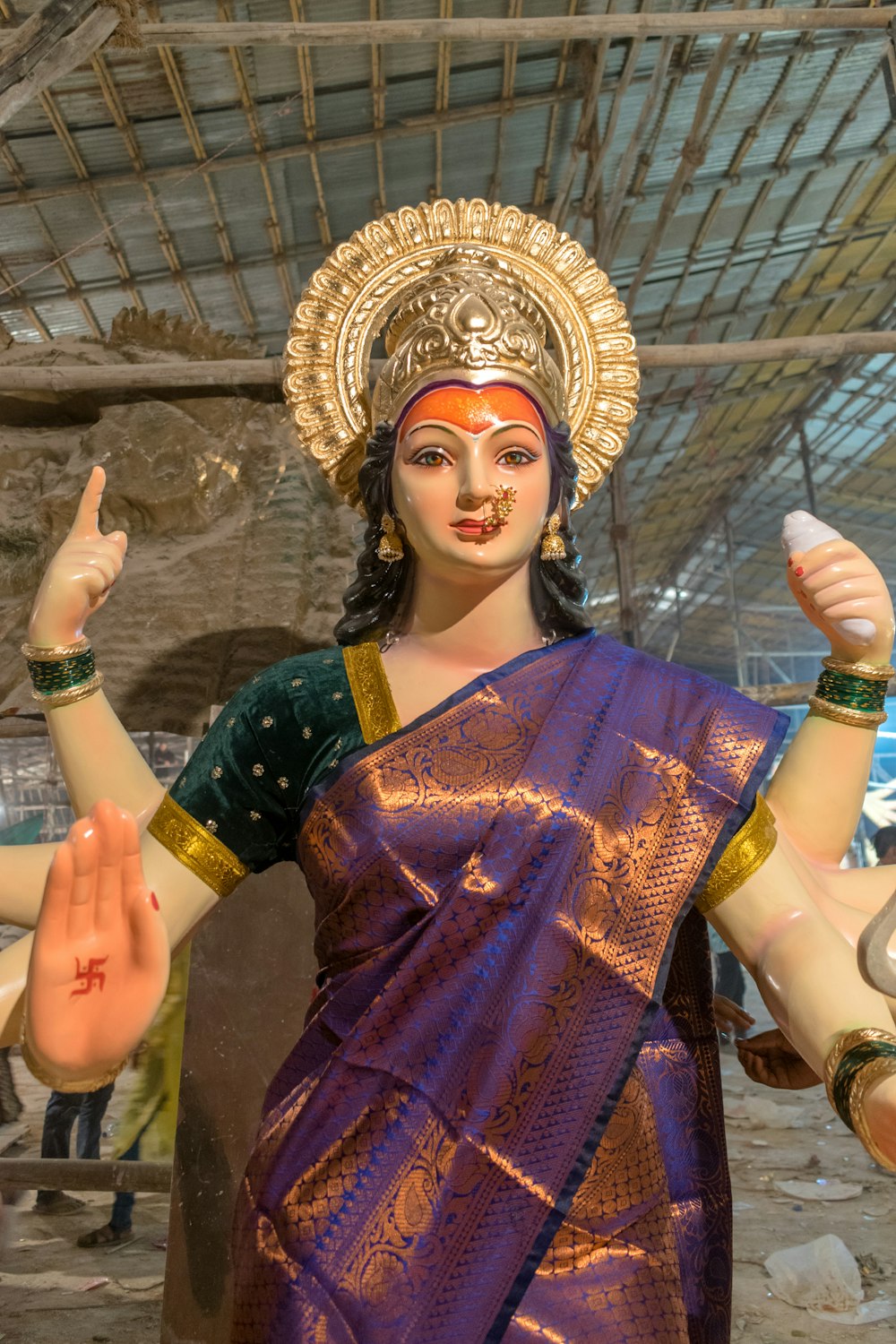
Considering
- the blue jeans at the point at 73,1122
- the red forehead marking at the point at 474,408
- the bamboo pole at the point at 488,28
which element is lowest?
the blue jeans at the point at 73,1122

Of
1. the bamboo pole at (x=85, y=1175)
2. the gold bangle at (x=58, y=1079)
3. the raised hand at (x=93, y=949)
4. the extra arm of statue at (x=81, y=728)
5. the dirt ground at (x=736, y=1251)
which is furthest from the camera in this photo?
the dirt ground at (x=736, y=1251)

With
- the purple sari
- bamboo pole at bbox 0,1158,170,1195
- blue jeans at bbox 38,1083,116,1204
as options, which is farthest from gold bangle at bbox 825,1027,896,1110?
blue jeans at bbox 38,1083,116,1204

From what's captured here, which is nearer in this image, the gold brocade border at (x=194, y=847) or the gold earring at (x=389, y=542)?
the gold brocade border at (x=194, y=847)

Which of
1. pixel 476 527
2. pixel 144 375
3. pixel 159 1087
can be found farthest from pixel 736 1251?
pixel 144 375

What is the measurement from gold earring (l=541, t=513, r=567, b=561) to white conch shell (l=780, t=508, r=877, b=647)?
43 cm

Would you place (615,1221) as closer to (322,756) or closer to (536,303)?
(322,756)

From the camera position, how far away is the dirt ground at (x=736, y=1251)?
330 centimetres

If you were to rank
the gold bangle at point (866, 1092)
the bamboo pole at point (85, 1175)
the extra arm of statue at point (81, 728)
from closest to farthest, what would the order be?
the gold bangle at point (866, 1092) < the extra arm of statue at point (81, 728) < the bamboo pole at point (85, 1175)

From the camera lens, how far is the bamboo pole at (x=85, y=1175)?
320 cm

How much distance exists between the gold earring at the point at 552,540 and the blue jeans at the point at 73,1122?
121 inches

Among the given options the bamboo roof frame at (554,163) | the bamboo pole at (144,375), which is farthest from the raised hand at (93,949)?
the bamboo roof frame at (554,163)

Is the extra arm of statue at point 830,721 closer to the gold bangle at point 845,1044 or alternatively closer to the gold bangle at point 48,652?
the gold bangle at point 845,1044

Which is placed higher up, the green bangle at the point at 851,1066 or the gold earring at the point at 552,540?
the gold earring at the point at 552,540

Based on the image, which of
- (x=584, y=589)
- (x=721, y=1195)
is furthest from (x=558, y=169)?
(x=721, y=1195)
